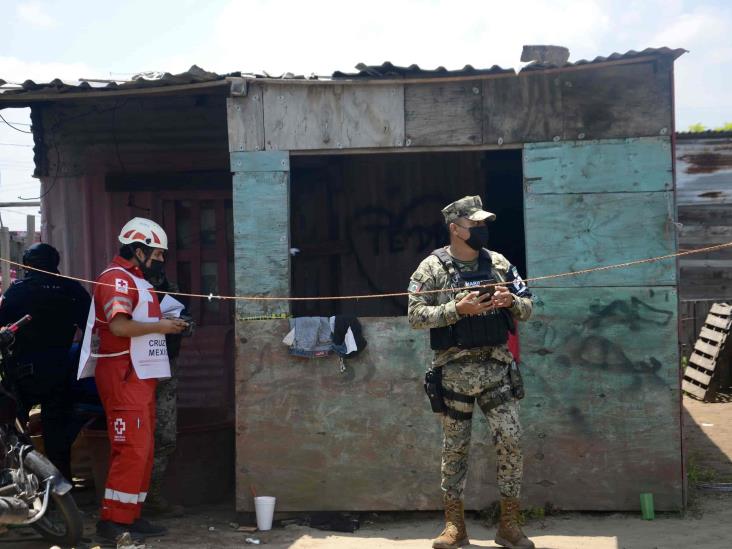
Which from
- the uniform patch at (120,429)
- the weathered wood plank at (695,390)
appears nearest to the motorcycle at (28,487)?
the uniform patch at (120,429)

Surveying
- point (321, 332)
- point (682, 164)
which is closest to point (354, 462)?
point (321, 332)

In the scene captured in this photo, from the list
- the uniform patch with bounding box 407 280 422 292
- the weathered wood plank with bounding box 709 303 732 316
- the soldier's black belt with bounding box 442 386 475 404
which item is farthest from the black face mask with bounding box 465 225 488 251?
the weathered wood plank with bounding box 709 303 732 316

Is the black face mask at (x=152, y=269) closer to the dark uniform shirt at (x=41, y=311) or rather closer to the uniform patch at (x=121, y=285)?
the uniform patch at (x=121, y=285)

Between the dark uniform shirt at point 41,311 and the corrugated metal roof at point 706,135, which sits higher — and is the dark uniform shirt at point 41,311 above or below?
below

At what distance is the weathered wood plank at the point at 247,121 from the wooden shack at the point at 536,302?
14 millimetres

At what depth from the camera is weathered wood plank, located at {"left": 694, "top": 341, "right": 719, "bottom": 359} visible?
11.6 m

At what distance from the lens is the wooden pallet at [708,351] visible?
11.5 metres

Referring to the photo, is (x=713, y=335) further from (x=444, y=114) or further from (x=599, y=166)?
(x=444, y=114)

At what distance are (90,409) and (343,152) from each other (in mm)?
2631

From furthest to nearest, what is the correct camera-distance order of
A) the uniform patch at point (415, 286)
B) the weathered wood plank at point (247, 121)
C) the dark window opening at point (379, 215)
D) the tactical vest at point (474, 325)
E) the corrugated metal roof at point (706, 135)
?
the corrugated metal roof at point (706, 135), the dark window opening at point (379, 215), the weathered wood plank at point (247, 121), the uniform patch at point (415, 286), the tactical vest at point (474, 325)

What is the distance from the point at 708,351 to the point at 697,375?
0.34 metres

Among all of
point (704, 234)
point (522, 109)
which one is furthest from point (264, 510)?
point (704, 234)

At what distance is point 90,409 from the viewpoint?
22.4 ft

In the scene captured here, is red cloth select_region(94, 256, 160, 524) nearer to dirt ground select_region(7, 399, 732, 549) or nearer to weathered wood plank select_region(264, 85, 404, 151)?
dirt ground select_region(7, 399, 732, 549)
